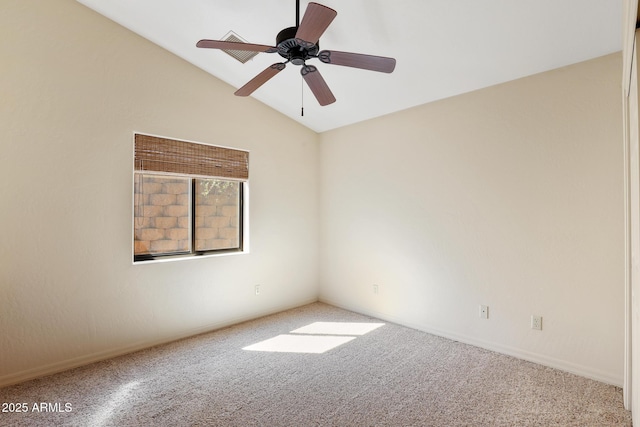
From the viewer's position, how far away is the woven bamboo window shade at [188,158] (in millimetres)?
3102

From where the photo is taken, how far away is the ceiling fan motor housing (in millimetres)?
1833

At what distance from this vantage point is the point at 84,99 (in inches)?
108

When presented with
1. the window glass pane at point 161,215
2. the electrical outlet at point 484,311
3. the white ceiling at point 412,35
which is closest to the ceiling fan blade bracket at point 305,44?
the white ceiling at point 412,35

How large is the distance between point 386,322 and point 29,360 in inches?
131

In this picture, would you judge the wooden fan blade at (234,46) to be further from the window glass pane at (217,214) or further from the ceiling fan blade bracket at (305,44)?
the window glass pane at (217,214)

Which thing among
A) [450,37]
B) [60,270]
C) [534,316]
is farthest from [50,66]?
[534,316]

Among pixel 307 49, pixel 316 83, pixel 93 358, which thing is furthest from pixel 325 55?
pixel 93 358

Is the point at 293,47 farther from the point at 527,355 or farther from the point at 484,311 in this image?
the point at 527,355

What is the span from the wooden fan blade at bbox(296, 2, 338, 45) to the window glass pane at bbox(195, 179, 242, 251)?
2336 millimetres

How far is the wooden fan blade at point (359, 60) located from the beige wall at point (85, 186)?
2.01 m

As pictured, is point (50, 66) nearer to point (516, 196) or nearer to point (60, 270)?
point (60, 270)

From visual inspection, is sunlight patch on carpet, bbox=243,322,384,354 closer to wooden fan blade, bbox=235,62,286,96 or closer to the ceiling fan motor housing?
wooden fan blade, bbox=235,62,286,96

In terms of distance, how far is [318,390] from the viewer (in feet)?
7.68

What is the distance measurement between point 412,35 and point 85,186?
3.00m
